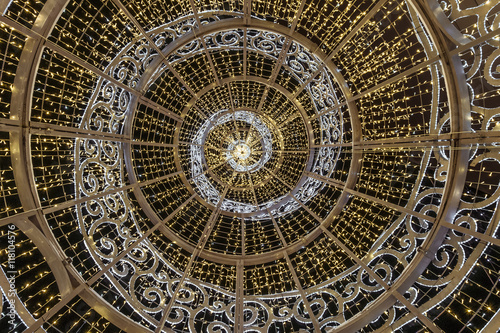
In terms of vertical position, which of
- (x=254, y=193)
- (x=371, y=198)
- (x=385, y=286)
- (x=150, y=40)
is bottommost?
(x=385, y=286)

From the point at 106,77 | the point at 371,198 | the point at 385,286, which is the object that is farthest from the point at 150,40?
the point at 385,286

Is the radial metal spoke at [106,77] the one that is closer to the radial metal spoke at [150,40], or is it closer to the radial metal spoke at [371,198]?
the radial metal spoke at [150,40]

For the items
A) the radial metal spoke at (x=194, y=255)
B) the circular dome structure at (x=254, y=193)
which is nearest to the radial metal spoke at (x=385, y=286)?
the circular dome structure at (x=254, y=193)

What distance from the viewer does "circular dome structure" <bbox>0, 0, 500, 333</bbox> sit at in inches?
236

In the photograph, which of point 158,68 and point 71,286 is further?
point 158,68

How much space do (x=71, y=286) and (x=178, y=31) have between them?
7089 mm

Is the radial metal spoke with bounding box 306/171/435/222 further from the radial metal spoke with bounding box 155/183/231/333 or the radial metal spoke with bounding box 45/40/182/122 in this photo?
the radial metal spoke with bounding box 45/40/182/122

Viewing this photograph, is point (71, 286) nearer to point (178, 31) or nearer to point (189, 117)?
point (189, 117)

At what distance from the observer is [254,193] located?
1116cm

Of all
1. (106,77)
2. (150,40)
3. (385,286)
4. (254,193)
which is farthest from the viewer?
(254,193)

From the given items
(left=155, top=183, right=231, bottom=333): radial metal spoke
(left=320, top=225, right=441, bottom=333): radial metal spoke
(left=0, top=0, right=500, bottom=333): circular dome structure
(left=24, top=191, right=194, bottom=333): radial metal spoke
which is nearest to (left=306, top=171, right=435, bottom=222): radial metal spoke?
(left=0, top=0, right=500, bottom=333): circular dome structure

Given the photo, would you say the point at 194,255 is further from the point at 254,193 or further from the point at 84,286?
the point at 254,193

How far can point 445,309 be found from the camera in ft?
20.6

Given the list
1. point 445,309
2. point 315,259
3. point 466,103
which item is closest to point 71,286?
point 315,259
